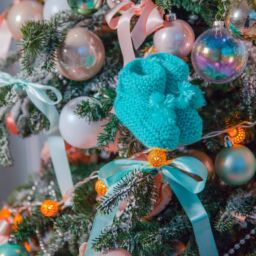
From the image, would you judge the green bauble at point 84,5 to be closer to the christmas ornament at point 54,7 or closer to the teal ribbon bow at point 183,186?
the christmas ornament at point 54,7

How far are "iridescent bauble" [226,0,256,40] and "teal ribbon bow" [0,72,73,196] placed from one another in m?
0.26

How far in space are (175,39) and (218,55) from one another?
72 millimetres

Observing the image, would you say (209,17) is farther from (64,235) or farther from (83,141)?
(64,235)

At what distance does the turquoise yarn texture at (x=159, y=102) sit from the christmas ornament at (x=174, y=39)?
42 millimetres

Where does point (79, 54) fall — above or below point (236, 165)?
above

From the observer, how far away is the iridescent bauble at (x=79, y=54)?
0.59m

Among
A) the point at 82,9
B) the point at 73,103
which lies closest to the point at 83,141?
the point at 73,103

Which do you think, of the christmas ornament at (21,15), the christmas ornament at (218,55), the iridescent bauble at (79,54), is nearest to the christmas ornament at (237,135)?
the christmas ornament at (218,55)

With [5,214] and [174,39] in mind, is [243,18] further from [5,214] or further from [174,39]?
[5,214]

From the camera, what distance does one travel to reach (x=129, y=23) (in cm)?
57

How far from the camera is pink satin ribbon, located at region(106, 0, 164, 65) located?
0.57 meters

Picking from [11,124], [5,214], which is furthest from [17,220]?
[11,124]

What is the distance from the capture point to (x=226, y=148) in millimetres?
622

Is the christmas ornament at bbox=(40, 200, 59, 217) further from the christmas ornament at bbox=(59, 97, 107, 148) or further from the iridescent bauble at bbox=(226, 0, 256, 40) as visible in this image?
the iridescent bauble at bbox=(226, 0, 256, 40)
